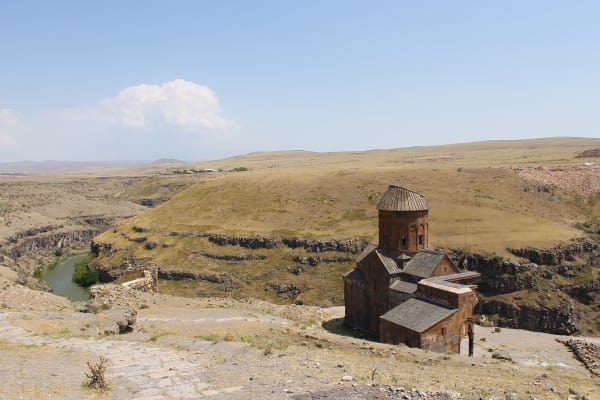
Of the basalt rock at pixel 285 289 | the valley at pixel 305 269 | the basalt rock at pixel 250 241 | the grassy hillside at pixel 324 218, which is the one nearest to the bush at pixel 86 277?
the valley at pixel 305 269

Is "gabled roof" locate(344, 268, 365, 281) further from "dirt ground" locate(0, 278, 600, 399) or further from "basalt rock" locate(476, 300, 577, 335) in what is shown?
"basalt rock" locate(476, 300, 577, 335)

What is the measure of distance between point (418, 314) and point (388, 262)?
6.50m

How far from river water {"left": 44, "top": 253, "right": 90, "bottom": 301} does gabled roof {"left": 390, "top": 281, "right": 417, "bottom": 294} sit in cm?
3934

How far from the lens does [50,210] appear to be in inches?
3967

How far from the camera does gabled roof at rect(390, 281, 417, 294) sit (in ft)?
100

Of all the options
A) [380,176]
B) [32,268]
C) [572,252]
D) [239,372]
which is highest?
[380,176]

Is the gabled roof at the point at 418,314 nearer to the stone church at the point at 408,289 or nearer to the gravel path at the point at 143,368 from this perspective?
the stone church at the point at 408,289

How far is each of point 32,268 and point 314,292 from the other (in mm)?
47436

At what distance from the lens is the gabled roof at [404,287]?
100 ft

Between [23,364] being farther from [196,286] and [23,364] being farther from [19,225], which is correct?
[19,225]

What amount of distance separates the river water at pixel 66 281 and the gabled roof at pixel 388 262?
3826 cm

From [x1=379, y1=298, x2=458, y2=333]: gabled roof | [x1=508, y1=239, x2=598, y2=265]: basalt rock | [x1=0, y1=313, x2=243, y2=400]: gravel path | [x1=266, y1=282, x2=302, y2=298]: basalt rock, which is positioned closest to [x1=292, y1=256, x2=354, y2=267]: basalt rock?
[x1=266, y1=282, x2=302, y2=298]: basalt rock

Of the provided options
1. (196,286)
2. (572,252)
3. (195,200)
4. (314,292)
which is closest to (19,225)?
(195,200)

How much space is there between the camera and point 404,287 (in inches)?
1231
